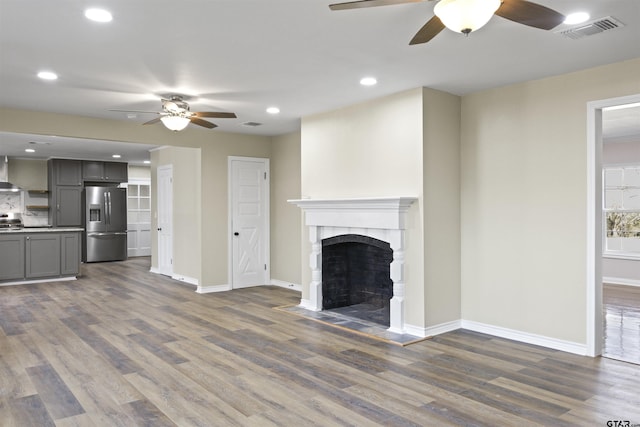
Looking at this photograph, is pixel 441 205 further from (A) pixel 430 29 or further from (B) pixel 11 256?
(B) pixel 11 256

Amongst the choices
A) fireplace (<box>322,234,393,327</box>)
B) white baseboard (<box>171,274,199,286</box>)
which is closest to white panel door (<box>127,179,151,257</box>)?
white baseboard (<box>171,274,199,286</box>)

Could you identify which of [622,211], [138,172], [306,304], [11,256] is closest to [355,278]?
[306,304]

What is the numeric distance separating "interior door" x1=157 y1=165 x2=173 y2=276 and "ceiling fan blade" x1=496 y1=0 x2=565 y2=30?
736 centimetres

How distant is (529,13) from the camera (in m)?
2.44

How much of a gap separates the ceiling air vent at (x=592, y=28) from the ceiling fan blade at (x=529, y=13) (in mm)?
793

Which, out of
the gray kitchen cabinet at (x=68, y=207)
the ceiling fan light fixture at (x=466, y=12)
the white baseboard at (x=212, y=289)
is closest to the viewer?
the ceiling fan light fixture at (x=466, y=12)

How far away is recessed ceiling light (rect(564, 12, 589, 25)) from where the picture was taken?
9.78 ft

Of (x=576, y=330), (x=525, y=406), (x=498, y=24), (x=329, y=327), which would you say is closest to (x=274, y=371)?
(x=329, y=327)

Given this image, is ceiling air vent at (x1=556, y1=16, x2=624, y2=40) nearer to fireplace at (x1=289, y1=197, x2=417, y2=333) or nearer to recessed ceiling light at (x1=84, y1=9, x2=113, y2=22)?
fireplace at (x1=289, y1=197, x2=417, y2=333)

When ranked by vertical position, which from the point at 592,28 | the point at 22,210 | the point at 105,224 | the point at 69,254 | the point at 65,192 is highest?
the point at 592,28

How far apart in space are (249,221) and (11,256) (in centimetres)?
419

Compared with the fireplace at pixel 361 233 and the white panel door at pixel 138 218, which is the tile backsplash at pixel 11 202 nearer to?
the white panel door at pixel 138 218

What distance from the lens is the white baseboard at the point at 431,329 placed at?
4.68m

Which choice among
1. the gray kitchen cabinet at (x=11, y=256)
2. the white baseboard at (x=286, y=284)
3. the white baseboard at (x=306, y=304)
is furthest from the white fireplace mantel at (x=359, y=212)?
the gray kitchen cabinet at (x=11, y=256)
